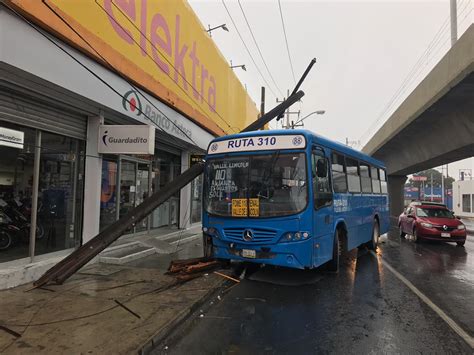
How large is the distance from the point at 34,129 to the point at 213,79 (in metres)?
11.1

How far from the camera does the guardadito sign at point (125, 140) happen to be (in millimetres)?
8719

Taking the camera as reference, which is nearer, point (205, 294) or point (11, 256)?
→ point (205, 294)

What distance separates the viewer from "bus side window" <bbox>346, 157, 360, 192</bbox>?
9.64 m

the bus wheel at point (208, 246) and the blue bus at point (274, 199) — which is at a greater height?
the blue bus at point (274, 199)

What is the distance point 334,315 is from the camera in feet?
18.6

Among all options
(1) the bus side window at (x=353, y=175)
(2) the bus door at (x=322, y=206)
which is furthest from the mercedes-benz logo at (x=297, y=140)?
(1) the bus side window at (x=353, y=175)

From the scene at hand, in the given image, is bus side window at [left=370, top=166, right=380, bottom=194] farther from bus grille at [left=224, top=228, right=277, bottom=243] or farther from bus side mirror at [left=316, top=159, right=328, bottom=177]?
bus grille at [left=224, top=228, right=277, bottom=243]

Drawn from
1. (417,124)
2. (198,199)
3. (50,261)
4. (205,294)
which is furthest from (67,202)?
(417,124)

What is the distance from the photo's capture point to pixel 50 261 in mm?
7441

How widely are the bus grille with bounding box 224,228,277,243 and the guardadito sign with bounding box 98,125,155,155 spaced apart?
2977 millimetres

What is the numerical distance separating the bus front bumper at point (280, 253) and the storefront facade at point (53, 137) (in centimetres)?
392

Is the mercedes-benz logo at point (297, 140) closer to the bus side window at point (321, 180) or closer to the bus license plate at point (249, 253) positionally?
the bus side window at point (321, 180)

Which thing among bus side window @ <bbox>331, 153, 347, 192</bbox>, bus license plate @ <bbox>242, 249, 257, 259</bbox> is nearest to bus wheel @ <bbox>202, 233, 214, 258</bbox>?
bus license plate @ <bbox>242, 249, 257, 259</bbox>

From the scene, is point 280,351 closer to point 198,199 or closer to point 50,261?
point 50,261
